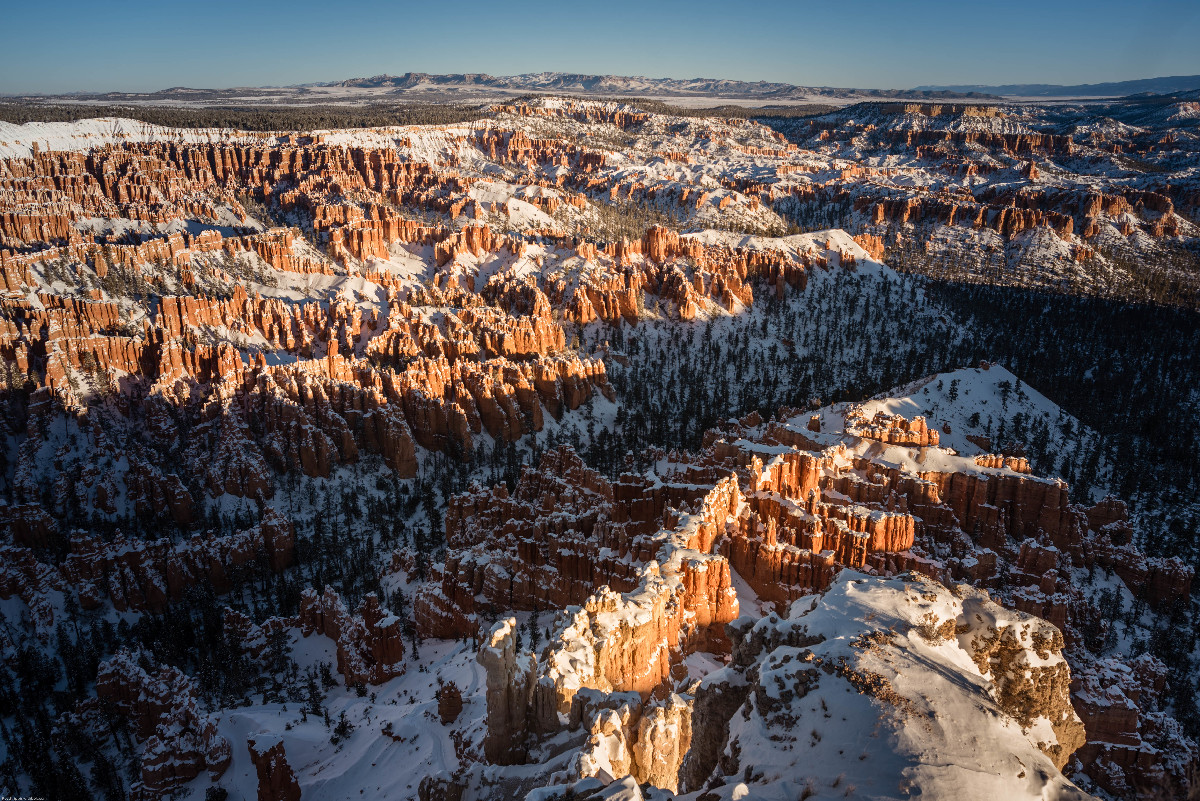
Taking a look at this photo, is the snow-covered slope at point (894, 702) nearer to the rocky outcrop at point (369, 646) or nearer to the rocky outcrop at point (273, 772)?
the rocky outcrop at point (273, 772)

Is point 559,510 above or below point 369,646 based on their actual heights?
above

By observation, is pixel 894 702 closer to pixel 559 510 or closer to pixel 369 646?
pixel 369 646

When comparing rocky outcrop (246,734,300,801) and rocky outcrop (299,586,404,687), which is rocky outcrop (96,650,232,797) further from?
rocky outcrop (299,586,404,687)


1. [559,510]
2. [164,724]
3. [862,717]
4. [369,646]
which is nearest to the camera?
[862,717]

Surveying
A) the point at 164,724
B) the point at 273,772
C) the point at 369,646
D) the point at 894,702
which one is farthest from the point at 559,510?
the point at 894,702

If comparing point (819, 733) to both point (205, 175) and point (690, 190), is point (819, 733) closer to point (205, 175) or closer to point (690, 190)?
point (205, 175)

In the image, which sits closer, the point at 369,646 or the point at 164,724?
the point at 164,724

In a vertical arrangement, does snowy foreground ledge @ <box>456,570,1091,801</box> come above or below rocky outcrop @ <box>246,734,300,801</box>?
above

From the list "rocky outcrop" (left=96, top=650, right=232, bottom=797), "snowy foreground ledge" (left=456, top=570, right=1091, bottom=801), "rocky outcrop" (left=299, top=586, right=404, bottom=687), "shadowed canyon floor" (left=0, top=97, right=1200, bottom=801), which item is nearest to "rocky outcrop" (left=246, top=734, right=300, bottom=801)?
"shadowed canyon floor" (left=0, top=97, right=1200, bottom=801)

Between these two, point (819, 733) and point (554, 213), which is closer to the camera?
point (819, 733)

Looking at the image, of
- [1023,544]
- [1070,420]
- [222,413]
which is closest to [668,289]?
[1070,420]

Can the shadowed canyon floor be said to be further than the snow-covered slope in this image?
Yes
